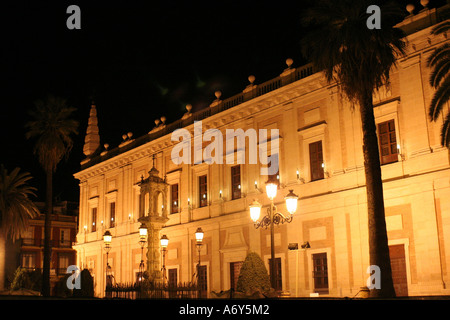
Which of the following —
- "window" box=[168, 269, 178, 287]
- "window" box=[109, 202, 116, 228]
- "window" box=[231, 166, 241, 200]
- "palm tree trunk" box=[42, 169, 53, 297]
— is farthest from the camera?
"window" box=[109, 202, 116, 228]

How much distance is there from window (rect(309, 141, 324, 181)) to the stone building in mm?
48

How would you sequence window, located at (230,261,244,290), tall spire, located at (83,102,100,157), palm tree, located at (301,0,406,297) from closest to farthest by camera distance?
palm tree, located at (301,0,406,297) < window, located at (230,261,244,290) < tall spire, located at (83,102,100,157)

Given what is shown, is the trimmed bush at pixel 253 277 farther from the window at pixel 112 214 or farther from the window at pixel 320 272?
the window at pixel 112 214

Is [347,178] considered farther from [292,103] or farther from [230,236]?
[230,236]

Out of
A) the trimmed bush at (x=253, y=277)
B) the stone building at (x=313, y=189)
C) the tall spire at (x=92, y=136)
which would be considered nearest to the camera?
the trimmed bush at (x=253, y=277)

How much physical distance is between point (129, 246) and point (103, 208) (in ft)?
16.6

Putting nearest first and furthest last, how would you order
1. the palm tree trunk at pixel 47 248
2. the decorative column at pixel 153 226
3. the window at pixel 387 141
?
the window at pixel 387 141
the decorative column at pixel 153 226
the palm tree trunk at pixel 47 248

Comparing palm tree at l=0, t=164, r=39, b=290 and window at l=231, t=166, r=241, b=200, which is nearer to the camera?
window at l=231, t=166, r=241, b=200

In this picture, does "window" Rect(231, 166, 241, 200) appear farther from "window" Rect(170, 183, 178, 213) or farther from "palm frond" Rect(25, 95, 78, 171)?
"palm frond" Rect(25, 95, 78, 171)

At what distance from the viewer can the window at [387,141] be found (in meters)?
21.2

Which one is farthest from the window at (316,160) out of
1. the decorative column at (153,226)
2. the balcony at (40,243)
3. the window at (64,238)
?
the window at (64,238)

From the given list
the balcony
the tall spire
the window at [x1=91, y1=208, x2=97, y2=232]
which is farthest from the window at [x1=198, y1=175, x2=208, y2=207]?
the balcony

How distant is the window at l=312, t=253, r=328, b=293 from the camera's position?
22609mm
